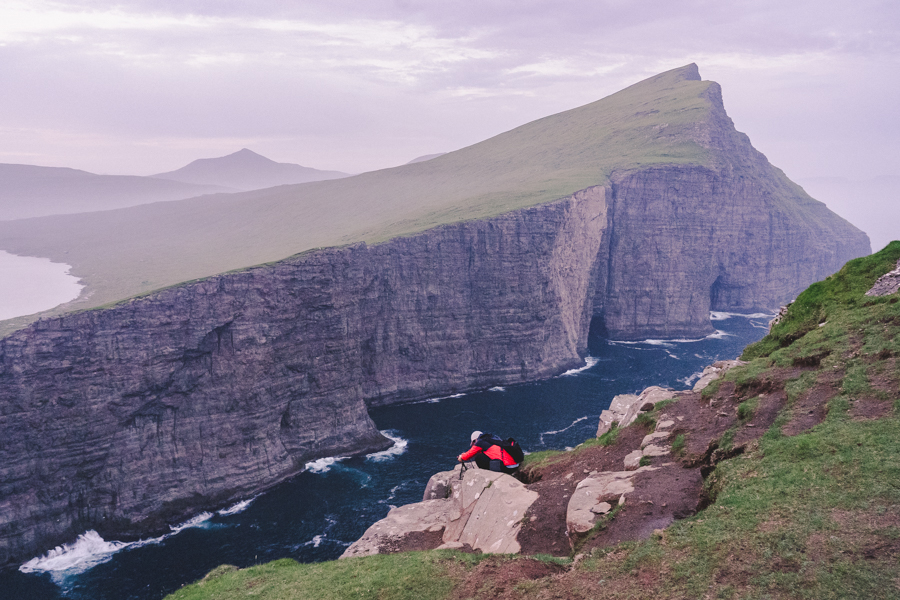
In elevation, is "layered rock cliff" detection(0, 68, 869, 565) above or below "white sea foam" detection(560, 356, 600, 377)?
above

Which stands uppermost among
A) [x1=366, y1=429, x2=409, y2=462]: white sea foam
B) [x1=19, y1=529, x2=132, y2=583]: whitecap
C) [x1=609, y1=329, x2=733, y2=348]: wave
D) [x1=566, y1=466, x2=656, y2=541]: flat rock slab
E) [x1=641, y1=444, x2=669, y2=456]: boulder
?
[x1=641, y1=444, x2=669, y2=456]: boulder

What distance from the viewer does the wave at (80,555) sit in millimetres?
63094

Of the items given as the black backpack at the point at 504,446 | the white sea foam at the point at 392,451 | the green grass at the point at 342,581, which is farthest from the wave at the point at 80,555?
the black backpack at the point at 504,446

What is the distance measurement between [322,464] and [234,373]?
20.4m

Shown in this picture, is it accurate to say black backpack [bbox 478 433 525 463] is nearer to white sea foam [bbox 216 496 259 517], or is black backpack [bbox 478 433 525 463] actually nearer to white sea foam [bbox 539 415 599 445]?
white sea foam [bbox 216 496 259 517]

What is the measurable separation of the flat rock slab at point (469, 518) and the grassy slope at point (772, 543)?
3661 millimetres

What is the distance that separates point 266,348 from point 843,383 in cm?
8092

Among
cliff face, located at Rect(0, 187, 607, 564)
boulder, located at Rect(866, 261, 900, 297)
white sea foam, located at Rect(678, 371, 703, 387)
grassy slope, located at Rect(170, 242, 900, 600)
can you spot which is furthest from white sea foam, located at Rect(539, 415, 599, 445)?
grassy slope, located at Rect(170, 242, 900, 600)

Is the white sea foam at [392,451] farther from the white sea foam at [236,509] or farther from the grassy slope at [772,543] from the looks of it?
the grassy slope at [772,543]

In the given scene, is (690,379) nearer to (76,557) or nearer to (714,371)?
(714,371)

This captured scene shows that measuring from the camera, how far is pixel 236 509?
7538cm

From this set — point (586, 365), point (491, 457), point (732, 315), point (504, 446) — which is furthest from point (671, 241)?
point (491, 457)

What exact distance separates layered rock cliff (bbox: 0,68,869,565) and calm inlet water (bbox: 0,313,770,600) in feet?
14.5

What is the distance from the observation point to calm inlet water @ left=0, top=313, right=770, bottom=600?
200 feet
